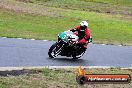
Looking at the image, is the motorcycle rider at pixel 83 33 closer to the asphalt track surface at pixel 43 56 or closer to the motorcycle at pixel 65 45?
the motorcycle at pixel 65 45

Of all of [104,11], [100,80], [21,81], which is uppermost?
[100,80]

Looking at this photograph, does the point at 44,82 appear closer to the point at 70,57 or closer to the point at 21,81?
the point at 21,81

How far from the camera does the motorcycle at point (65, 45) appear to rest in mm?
18422

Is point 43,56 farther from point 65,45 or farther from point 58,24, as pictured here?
point 58,24

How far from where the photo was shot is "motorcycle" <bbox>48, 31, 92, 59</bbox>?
1842cm

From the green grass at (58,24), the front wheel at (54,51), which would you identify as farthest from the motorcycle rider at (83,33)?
the green grass at (58,24)

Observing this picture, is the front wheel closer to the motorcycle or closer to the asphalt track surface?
the motorcycle

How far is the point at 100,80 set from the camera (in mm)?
9562

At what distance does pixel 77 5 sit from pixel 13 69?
142 ft

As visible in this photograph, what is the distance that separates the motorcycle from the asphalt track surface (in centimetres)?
25

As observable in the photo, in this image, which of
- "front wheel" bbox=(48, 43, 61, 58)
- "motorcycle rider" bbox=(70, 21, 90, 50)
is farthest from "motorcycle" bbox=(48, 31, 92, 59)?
"motorcycle rider" bbox=(70, 21, 90, 50)

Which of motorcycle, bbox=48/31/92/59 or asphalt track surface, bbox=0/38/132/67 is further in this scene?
motorcycle, bbox=48/31/92/59

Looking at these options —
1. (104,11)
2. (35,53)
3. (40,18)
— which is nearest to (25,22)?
(40,18)

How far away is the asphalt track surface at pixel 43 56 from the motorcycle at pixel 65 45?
0.82ft
